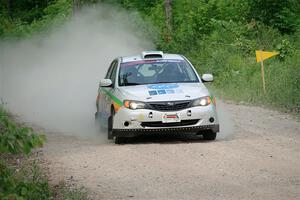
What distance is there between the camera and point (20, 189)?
7965 mm

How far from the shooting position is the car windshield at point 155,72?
15734 mm

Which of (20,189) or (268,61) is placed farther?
(268,61)

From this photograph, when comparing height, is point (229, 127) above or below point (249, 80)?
above

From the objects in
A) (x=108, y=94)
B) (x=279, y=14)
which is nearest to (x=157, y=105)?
(x=108, y=94)

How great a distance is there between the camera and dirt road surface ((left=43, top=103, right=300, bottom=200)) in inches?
403

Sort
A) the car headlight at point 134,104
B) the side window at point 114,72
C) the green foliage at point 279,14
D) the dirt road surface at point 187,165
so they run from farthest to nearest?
the green foliage at point 279,14 < the side window at point 114,72 < the car headlight at point 134,104 < the dirt road surface at point 187,165

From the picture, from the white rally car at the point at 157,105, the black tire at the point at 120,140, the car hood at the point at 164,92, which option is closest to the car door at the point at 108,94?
the white rally car at the point at 157,105

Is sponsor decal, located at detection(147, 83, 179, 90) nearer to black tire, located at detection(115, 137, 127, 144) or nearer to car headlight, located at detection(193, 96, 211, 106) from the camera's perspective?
car headlight, located at detection(193, 96, 211, 106)

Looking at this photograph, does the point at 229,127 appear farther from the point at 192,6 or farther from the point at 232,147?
the point at 192,6

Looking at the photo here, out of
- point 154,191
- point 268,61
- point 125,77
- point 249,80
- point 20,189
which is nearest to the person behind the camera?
point 20,189

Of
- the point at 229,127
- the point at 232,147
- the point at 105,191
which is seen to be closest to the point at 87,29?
the point at 229,127

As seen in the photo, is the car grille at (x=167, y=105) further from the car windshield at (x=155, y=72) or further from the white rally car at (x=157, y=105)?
the car windshield at (x=155, y=72)

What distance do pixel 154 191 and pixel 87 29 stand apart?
26.5 metres

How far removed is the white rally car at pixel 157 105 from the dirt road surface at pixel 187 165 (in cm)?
30
